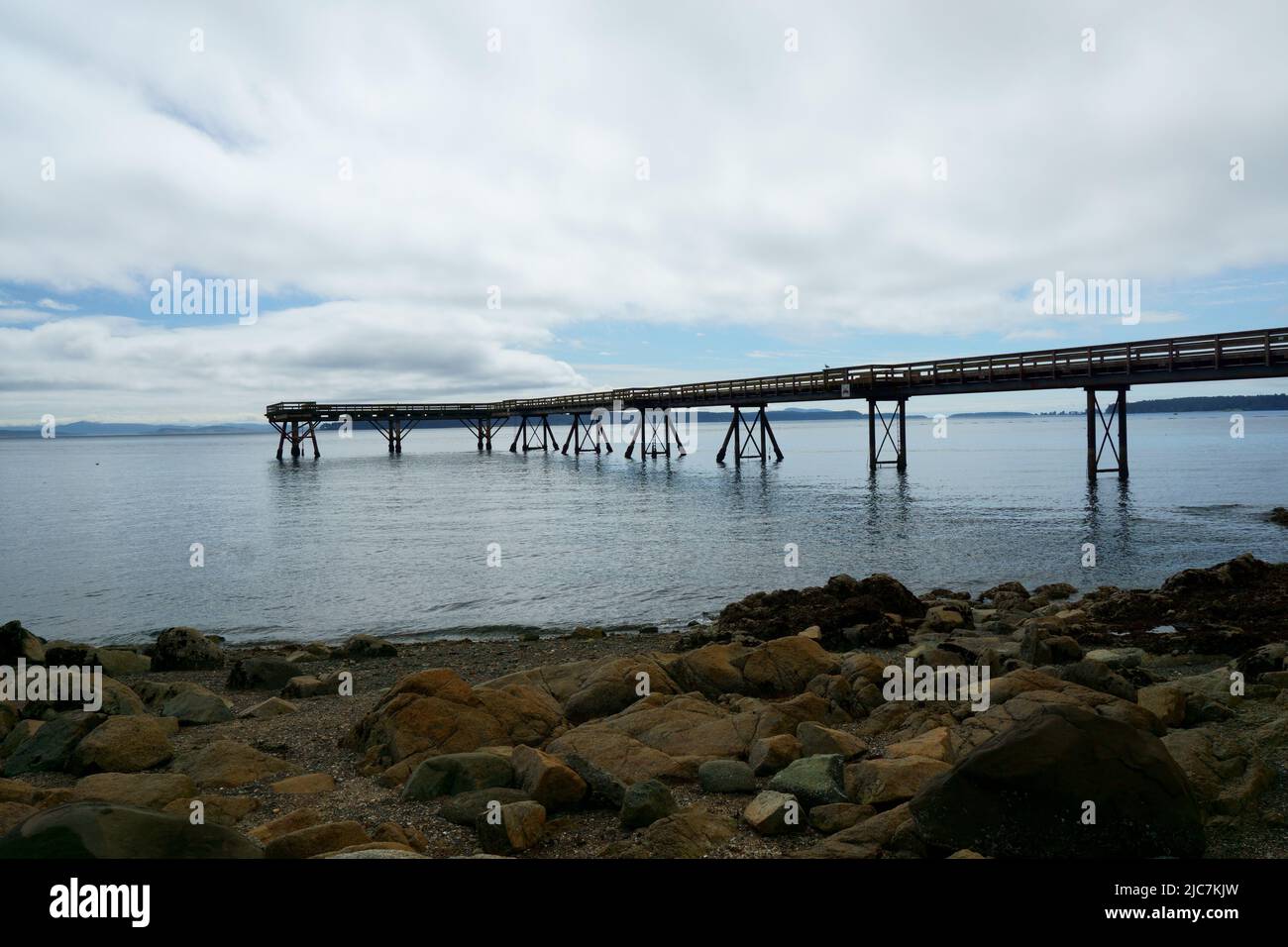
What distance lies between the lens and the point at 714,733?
25.2ft

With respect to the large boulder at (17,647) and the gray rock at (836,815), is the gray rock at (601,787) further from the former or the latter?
the large boulder at (17,647)

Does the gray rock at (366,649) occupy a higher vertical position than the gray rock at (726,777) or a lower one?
lower

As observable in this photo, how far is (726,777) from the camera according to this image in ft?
21.5

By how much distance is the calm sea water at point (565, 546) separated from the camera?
1917 centimetres

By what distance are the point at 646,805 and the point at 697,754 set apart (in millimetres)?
1568

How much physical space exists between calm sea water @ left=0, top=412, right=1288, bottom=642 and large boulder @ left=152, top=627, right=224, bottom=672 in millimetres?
3010

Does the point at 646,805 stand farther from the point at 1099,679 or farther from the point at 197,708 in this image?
the point at 197,708

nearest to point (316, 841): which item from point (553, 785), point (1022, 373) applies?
point (553, 785)

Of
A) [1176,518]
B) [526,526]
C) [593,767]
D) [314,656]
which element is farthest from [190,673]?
[1176,518]

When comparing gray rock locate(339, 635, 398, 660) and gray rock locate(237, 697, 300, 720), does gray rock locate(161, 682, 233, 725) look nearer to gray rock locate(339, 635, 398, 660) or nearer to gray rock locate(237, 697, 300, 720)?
gray rock locate(237, 697, 300, 720)

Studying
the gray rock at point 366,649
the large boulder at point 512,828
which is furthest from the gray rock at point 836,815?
the gray rock at point 366,649

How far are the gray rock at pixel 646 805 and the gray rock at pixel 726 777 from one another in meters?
0.67

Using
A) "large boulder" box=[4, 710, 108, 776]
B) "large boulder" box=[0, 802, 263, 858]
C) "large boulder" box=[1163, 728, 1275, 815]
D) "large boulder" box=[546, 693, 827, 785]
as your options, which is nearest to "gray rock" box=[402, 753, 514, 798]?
"large boulder" box=[546, 693, 827, 785]
